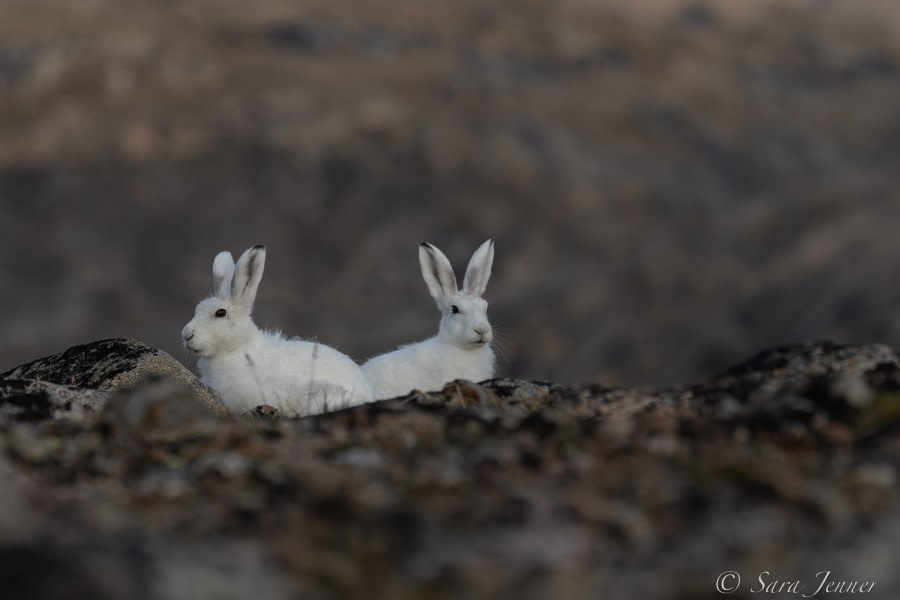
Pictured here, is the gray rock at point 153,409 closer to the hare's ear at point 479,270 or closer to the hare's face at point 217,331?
the hare's face at point 217,331

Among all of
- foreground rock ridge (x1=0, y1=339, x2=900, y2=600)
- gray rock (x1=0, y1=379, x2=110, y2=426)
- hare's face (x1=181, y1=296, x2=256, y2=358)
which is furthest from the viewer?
hare's face (x1=181, y1=296, x2=256, y2=358)

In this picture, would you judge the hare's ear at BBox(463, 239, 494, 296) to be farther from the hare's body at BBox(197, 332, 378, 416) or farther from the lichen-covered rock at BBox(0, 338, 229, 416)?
the lichen-covered rock at BBox(0, 338, 229, 416)

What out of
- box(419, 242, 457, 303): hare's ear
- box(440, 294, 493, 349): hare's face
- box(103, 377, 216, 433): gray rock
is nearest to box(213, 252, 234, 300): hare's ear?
box(419, 242, 457, 303): hare's ear

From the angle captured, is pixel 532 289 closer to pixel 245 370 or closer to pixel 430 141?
pixel 430 141

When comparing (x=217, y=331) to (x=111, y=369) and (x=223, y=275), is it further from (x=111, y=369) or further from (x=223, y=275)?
(x=111, y=369)

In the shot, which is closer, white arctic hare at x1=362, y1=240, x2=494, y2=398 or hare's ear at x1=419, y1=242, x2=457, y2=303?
white arctic hare at x1=362, y1=240, x2=494, y2=398

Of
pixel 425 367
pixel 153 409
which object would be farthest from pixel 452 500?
pixel 425 367

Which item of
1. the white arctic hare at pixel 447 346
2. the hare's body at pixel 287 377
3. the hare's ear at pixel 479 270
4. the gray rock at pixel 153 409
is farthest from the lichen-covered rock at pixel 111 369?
the hare's ear at pixel 479 270
